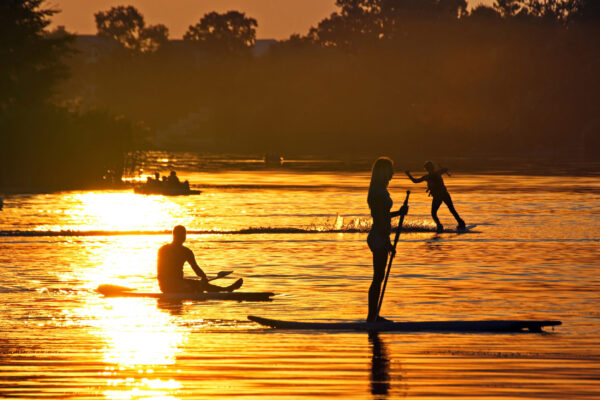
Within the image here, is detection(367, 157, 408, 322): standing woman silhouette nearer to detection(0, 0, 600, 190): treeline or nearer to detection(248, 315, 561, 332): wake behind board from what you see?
detection(248, 315, 561, 332): wake behind board

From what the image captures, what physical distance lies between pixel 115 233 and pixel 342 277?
12.6 meters

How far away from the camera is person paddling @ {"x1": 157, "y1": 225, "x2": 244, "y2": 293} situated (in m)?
18.5

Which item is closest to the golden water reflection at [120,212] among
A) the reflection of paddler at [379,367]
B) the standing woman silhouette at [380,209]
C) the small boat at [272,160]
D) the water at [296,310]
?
the water at [296,310]

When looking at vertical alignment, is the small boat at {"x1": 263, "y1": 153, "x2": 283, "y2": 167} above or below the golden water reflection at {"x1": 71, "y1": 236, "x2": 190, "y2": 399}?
below

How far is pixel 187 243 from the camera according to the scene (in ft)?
99.8

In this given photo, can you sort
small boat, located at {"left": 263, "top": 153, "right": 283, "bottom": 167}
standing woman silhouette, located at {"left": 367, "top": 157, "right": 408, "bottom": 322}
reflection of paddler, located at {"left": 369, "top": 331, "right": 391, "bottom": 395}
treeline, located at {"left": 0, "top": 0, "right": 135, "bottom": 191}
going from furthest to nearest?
small boat, located at {"left": 263, "top": 153, "right": 283, "bottom": 167}, treeline, located at {"left": 0, "top": 0, "right": 135, "bottom": 191}, standing woman silhouette, located at {"left": 367, "top": 157, "right": 408, "bottom": 322}, reflection of paddler, located at {"left": 369, "top": 331, "right": 391, "bottom": 395}

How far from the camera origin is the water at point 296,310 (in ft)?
39.8

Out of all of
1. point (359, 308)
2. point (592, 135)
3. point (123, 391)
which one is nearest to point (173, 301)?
point (359, 308)

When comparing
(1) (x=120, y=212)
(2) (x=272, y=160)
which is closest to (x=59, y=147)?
(1) (x=120, y=212)

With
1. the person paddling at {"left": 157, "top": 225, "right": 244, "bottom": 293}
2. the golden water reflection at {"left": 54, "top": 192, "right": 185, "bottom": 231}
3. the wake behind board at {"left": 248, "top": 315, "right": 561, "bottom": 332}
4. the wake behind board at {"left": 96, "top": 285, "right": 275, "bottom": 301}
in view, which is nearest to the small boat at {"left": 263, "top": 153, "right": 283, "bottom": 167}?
the golden water reflection at {"left": 54, "top": 192, "right": 185, "bottom": 231}

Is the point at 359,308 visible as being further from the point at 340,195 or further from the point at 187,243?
the point at 340,195

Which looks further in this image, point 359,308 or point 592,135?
point 592,135

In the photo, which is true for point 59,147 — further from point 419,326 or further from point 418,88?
point 418,88

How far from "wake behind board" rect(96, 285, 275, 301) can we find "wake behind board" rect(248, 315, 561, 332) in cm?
274
